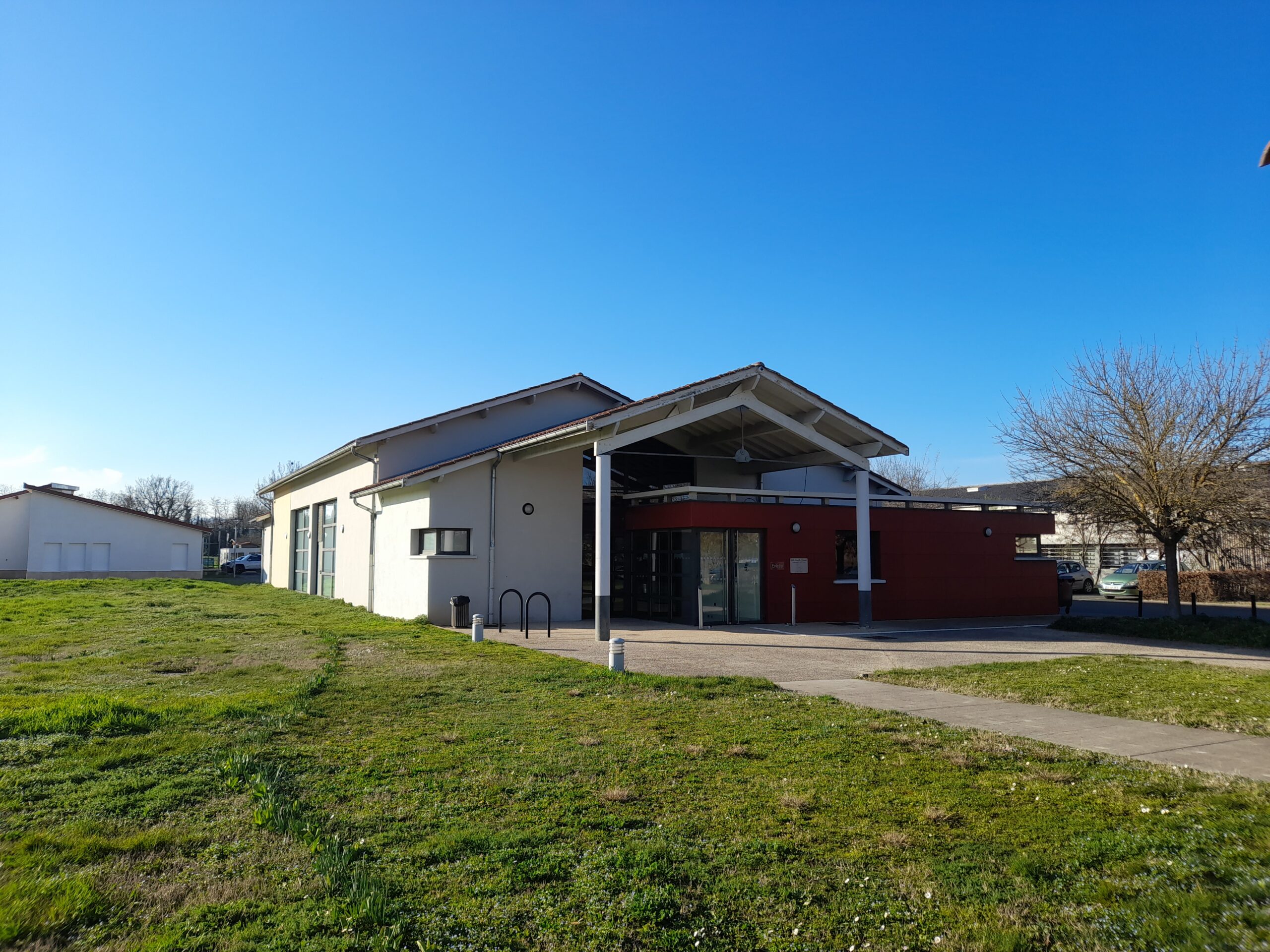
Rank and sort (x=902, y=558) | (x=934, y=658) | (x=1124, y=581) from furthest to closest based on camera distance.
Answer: (x=1124, y=581) → (x=902, y=558) → (x=934, y=658)

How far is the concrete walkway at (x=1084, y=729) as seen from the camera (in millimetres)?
6996

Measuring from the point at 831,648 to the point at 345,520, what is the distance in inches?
623

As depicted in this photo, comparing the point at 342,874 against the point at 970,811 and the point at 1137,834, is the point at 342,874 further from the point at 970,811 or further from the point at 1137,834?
the point at 1137,834

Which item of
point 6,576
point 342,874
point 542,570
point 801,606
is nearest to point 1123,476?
point 801,606

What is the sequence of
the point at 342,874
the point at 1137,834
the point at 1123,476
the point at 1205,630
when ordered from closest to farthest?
the point at 342,874 < the point at 1137,834 < the point at 1205,630 < the point at 1123,476

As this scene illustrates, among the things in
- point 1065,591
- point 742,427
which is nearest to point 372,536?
point 742,427

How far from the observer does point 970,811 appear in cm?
553

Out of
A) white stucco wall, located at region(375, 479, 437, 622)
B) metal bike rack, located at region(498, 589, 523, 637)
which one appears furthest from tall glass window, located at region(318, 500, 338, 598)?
metal bike rack, located at region(498, 589, 523, 637)

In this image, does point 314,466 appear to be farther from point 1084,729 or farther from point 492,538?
point 1084,729

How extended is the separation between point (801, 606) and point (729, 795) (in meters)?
14.7

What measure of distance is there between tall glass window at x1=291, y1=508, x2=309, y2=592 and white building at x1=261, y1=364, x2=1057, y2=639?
27.4ft

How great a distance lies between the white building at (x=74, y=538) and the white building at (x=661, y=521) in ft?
85.2

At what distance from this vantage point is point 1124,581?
33.6 meters

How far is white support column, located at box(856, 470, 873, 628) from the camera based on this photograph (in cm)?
1847
